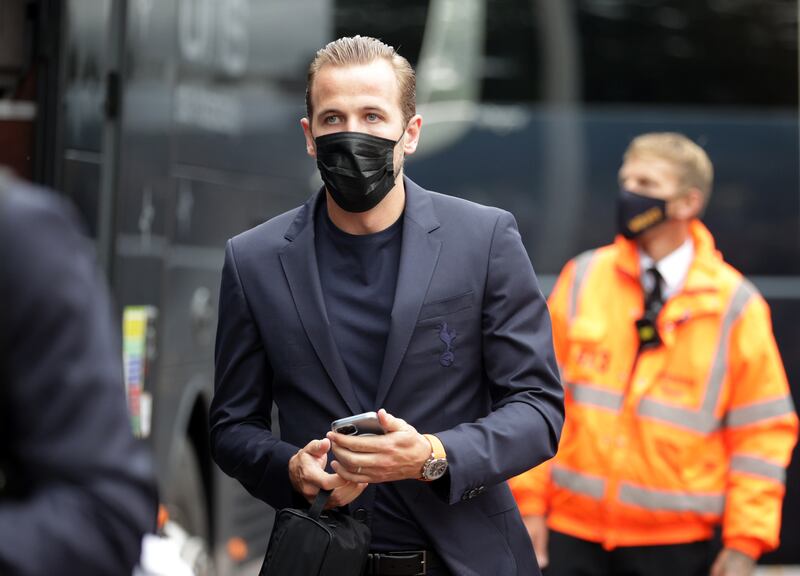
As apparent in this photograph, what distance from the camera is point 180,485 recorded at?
5.22 meters

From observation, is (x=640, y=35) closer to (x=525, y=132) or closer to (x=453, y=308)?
(x=525, y=132)

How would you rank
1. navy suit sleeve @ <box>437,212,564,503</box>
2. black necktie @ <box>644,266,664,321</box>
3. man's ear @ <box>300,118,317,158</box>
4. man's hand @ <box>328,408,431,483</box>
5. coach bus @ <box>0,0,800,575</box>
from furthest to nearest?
coach bus @ <box>0,0,800,575</box> < black necktie @ <box>644,266,664,321</box> < man's ear @ <box>300,118,317,158</box> < navy suit sleeve @ <box>437,212,564,503</box> < man's hand @ <box>328,408,431,483</box>

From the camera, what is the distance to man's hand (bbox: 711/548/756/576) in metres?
3.92

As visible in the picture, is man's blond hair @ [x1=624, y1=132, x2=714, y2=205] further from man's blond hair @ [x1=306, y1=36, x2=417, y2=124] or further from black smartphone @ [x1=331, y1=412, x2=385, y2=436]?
black smartphone @ [x1=331, y1=412, x2=385, y2=436]

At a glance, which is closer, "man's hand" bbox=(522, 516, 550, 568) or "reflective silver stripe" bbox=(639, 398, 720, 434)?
"reflective silver stripe" bbox=(639, 398, 720, 434)

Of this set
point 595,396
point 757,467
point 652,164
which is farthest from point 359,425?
point 652,164

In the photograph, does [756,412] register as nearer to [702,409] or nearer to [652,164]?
[702,409]

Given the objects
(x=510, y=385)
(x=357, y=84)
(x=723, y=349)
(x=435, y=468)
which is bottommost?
(x=723, y=349)

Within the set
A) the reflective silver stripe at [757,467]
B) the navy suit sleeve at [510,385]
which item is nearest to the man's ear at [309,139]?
the navy suit sleeve at [510,385]

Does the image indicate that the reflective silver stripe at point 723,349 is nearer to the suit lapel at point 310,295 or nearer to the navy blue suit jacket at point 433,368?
the navy blue suit jacket at point 433,368

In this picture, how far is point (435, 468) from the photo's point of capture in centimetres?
251

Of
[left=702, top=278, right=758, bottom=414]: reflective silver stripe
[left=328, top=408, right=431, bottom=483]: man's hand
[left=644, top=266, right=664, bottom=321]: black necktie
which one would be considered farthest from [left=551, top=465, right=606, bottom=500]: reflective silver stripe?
[left=328, top=408, right=431, bottom=483]: man's hand

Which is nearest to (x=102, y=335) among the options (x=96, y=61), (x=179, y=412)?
(x=96, y=61)

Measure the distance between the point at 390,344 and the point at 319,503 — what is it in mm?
309
